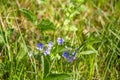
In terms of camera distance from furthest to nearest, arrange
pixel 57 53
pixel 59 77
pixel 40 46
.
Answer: pixel 40 46 < pixel 57 53 < pixel 59 77

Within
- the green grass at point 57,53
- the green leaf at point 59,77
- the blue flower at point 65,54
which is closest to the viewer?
the green leaf at point 59,77

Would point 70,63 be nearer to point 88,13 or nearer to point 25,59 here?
point 25,59

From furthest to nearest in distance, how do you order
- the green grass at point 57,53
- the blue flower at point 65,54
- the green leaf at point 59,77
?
the blue flower at point 65,54
the green grass at point 57,53
the green leaf at point 59,77

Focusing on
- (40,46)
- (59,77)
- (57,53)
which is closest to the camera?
(59,77)

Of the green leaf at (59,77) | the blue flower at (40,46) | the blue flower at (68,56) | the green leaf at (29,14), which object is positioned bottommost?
the green leaf at (59,77)

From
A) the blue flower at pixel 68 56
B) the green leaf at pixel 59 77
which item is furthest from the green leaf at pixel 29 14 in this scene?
the green leaf at pixel 59 77

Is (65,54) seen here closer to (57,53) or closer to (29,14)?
(57,53)

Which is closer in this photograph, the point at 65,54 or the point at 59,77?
the point at 59,77

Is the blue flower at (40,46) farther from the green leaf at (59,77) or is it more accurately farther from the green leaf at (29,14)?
the green leaf at (59,77)

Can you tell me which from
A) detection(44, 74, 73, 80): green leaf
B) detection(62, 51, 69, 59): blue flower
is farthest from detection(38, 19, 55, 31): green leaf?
detection(44, 74, 73, 80): green leaf

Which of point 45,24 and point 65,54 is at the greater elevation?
point 45,24

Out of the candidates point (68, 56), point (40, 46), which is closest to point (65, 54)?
point (68, 56)

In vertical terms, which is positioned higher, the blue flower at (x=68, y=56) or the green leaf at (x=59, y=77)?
the blue flower at (x=68, y=56)
